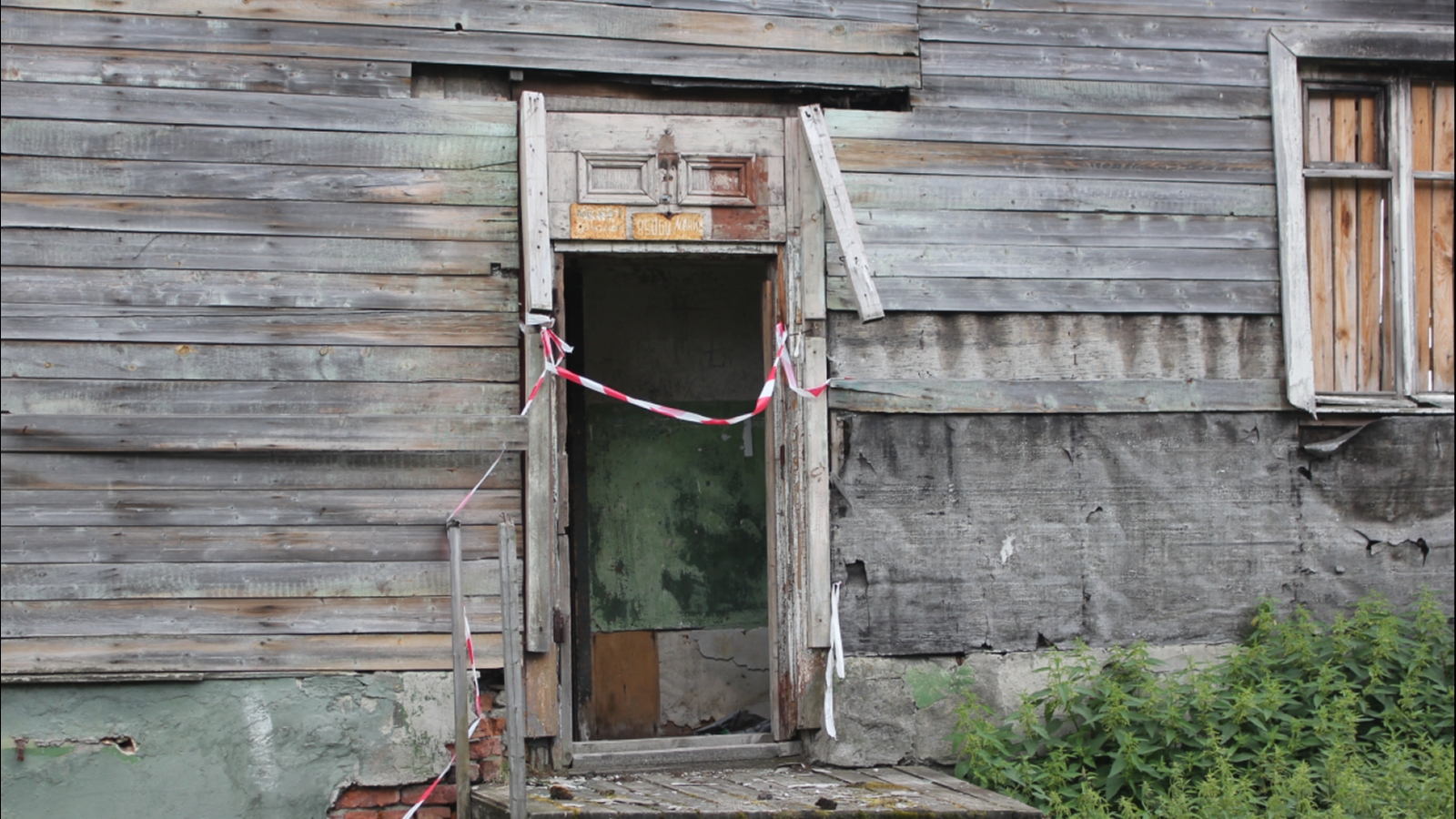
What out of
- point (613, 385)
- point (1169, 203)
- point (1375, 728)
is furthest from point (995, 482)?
point (613, 385)

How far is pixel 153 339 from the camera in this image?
17.1 feet

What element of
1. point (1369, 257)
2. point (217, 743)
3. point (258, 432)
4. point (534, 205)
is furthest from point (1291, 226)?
point (217, 743)

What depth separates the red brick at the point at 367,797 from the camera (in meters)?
5.29

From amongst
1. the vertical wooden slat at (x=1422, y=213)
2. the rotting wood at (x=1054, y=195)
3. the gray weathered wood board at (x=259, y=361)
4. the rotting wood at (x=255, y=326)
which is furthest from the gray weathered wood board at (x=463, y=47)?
the vertical wooden slat at (x=1422, y=213)

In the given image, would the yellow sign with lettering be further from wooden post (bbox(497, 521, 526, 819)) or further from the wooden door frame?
wooden post (bbox(497, 521, 526, 819))

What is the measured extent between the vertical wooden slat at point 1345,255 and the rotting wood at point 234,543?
4220mm

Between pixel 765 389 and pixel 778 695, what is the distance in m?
1.37

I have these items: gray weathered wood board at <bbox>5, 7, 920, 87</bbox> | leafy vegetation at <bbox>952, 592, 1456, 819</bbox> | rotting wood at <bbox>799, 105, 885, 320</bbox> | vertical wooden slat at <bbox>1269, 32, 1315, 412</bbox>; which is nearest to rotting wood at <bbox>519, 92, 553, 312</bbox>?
gray weathered wood board at <bbox>5, 7, 920, 87</bbox>

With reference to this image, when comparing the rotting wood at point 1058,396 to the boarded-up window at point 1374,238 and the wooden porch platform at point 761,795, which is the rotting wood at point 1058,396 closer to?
the boarded-up window at point 1374,238

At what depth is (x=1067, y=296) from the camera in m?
5.94

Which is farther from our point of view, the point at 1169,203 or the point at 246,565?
the point at 1169,203

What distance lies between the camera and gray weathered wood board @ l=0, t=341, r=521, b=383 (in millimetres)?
5164

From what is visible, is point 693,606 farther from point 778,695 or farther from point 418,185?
point 418,185

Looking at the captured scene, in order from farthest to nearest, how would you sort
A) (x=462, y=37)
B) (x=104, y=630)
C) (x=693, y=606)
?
(x=693, y=606) < (x=462, y=37) < (x=104, y=630)
